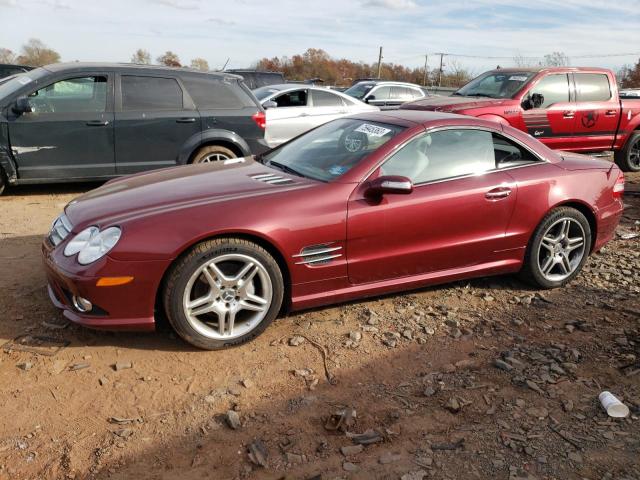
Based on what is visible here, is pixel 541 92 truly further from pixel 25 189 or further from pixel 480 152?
pixel 25 189

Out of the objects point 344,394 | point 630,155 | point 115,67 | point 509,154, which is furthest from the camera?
point 630,155

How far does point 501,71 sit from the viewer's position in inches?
372

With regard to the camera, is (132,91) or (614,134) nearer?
(132,91)

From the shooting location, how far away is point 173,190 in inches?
151

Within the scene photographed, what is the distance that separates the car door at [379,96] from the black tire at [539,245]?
1042 centimetres

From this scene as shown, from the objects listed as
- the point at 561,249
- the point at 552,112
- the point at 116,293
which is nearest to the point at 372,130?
the point at 561,249

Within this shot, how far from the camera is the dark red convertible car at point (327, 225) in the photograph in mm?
3359

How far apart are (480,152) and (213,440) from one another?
2.92 metres

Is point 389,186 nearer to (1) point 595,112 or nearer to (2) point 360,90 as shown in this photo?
(1) point 595,112

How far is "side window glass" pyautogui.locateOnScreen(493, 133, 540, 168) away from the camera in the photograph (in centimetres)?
443

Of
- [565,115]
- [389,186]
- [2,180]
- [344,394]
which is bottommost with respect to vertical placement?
[344,394]

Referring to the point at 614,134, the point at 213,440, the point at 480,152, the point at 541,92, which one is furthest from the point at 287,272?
the point at 614,134

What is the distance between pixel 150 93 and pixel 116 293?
459 centimetres

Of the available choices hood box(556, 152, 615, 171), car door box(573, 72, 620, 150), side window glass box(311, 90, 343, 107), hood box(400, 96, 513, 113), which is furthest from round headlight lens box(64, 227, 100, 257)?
car door box(573, 72, 620, 150)
